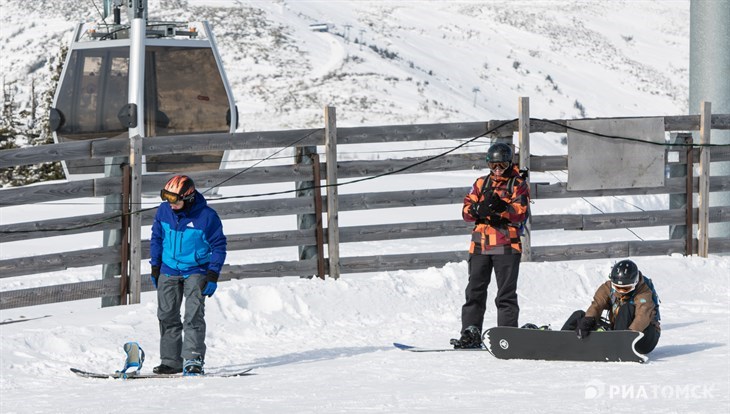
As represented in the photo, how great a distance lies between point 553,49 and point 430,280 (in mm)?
71589

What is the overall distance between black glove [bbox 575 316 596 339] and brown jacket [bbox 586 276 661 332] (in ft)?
0.32

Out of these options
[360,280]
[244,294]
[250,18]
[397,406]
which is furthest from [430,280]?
[250,18]

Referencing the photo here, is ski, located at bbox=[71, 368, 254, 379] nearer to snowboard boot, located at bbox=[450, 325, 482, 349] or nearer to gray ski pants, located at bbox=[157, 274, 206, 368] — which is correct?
gray ski pants, located at bbox=[157, 274, 206, 368]

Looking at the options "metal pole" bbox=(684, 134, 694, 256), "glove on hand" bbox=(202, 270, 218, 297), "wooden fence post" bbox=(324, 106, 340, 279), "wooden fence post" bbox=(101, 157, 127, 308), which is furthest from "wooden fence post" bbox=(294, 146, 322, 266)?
"metal pole" bbox=(684, 134, 694, 256)

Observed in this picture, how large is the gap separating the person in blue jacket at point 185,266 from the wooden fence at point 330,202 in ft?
7.69

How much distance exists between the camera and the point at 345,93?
187ft

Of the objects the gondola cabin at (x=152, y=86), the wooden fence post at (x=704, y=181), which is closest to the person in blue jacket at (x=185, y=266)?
the wooden fence post at (x=704, y=181)

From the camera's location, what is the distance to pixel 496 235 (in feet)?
29.6

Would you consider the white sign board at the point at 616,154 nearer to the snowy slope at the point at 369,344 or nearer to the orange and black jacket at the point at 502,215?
the snowy slope at the point at 369,344

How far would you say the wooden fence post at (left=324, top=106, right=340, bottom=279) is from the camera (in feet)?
38.8

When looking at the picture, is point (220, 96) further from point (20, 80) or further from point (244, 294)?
point (20, 80)

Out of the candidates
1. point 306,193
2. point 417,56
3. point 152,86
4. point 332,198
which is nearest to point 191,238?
point 332,198

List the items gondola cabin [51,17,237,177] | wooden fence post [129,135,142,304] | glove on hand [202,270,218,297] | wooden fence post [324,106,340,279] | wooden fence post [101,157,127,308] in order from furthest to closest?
1. gondola cabin [51,17,237,177]
2. wooden fence post [324,106,340,279]
3. wooden fence post [101,157,127,308]
4. wooden fence post [129,135,142,304]
5. glove on hand [202,270,218,297]

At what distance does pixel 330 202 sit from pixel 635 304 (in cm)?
414
